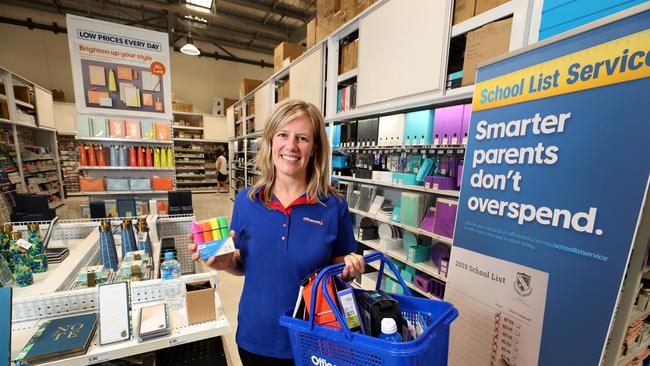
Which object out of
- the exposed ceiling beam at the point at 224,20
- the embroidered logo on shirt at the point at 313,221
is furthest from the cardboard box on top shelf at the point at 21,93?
the embroidered logo on shirt at the point at 313,221

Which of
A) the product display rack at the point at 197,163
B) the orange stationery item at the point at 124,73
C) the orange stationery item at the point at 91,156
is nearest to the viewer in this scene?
the orange stationery item at the point at 91,156

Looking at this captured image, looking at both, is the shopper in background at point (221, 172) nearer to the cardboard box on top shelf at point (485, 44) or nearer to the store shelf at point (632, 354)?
the cardboard box on top shelf at point (485, 44)

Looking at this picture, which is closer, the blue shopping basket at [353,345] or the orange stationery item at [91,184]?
the blue shopping basket at [353,345]

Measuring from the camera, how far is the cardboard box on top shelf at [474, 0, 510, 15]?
5.92 feet

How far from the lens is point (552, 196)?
1.16m

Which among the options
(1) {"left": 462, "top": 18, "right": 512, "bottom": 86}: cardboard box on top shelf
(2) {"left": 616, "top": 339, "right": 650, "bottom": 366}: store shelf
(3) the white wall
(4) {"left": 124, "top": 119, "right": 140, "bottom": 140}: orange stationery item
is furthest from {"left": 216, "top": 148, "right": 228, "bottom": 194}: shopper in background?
(2) {"left": 616, "top": 339, "right": 650, "bottom": 366}: store shelf

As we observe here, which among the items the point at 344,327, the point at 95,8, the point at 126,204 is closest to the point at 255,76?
the point at 95,8

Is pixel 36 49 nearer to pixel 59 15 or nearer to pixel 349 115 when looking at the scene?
pixel 59 15

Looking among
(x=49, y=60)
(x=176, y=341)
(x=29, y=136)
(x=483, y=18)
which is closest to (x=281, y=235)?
(x=176, y=341)

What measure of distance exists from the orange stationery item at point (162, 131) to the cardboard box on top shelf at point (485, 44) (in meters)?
4.28

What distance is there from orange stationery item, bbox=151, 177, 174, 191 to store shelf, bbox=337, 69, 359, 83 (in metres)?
3.19

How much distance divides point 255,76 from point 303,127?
12.6 meters

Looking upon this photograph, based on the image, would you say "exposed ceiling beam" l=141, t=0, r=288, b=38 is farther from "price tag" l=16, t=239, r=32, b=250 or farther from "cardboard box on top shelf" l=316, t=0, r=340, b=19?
"price tag" l=16, t=239, r=32, b=250

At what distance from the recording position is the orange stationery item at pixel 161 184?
14.0 feet
